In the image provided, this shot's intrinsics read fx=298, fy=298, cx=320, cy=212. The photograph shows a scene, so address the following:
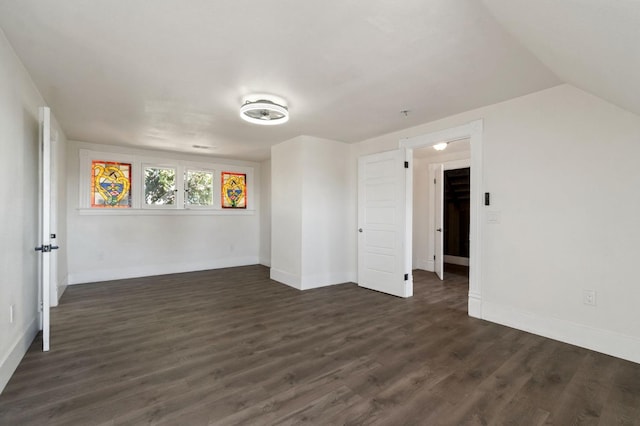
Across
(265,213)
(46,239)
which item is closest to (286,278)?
(265,213)

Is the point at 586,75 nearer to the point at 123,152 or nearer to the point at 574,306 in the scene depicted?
the point at 574,306

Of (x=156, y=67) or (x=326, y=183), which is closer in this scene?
(x=156, y=67)

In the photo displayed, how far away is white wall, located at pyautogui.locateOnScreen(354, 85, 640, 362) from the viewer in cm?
253

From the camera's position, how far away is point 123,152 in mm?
5531

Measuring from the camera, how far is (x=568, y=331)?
280cm

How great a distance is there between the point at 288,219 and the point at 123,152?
339 cm

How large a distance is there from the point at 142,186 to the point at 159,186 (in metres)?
0.30

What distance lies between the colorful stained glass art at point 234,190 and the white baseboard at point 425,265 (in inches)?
163

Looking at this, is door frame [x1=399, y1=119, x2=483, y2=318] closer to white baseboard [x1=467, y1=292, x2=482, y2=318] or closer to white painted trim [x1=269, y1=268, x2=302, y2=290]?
white baseboard [x1=467, y1=292, x2=482, y2=318]

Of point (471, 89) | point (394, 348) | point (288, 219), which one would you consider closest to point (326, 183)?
point (288, 219)

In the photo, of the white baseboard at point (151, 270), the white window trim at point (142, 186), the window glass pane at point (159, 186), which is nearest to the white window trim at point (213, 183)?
the white window trim at point (142, 186)

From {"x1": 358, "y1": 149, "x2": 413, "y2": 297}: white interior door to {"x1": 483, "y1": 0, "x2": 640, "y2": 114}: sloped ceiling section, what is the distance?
7.61ft

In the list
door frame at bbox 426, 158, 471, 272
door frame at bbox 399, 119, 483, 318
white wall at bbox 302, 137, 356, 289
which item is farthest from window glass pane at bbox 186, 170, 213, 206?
door frame at bbox 399, 119, 483, 318

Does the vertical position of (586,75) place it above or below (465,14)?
below
